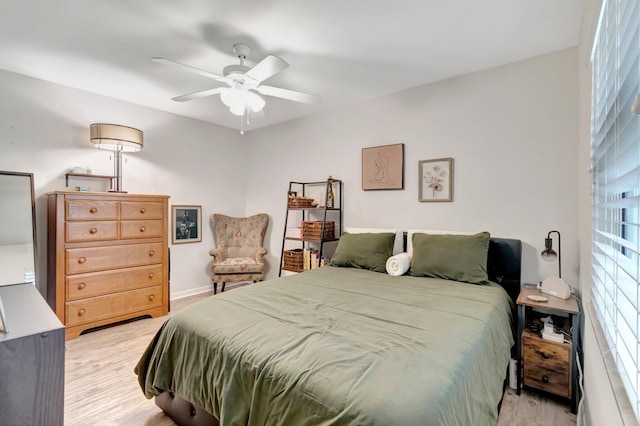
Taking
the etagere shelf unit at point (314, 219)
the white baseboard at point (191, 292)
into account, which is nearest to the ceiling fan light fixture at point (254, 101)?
the etagere shelf unit at point (314, 219)

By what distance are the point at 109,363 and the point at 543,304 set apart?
10.6ft

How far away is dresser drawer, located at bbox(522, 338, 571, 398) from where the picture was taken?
1859 millimetres

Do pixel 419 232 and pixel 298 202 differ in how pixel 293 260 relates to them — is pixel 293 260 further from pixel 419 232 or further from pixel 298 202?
pixel 419 232

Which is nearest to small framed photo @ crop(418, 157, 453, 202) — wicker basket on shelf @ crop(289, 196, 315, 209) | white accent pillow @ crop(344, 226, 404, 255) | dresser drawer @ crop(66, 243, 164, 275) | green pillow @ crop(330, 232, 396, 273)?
white accent pillow @ crop(344, 226, 404, 255)

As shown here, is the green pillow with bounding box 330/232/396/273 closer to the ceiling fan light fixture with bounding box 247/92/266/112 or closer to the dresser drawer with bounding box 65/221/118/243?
the ceiling fan light fixture with bounding box 247/92/266/112

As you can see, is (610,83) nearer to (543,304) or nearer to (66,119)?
(543,304)

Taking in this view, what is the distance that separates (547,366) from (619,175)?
148cm

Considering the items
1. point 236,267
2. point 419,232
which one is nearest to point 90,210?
point 236,267

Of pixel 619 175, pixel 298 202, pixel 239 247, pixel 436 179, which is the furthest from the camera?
pixel 239 247

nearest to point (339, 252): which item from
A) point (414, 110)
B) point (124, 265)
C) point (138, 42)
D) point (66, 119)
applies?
point (414, 110)

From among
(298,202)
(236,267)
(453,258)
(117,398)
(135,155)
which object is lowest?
(117,398)

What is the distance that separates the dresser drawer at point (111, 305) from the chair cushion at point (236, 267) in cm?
73

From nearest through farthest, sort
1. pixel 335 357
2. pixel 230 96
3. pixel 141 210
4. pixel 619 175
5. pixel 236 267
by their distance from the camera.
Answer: pixel 619 175 < pixel 335 357 < pixel 230 96 < pixel 141 210 < pixel 236 267

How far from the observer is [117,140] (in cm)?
306
